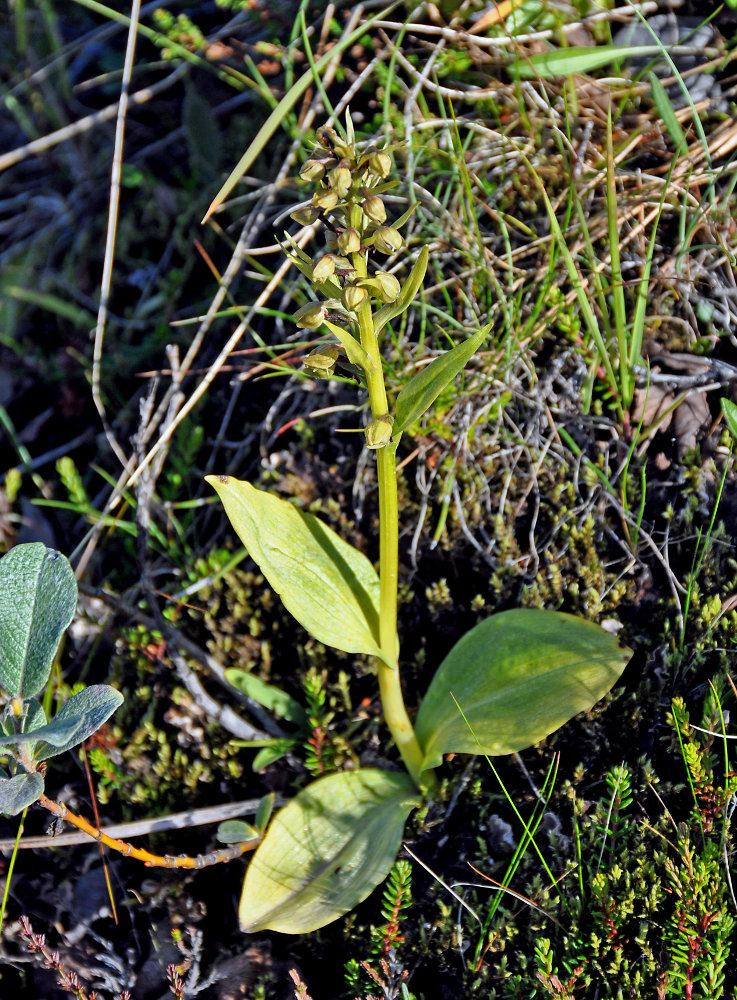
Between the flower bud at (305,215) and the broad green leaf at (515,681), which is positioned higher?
the flower bud at (305,215)

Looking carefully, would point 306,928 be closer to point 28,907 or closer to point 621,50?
point 28,907

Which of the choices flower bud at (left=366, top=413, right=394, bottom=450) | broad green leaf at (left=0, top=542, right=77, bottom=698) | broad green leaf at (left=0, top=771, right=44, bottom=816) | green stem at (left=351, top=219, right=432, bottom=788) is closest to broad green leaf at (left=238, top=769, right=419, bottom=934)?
green stem at (left=351, top=219, right=432, bottom=788)

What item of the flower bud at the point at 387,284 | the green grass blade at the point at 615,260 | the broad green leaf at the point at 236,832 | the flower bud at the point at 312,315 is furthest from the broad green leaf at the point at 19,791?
the green grass blade at the point at 615,260

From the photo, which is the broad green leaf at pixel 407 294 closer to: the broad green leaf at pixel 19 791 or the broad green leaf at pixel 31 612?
the broad green leaf at pixel 31 612

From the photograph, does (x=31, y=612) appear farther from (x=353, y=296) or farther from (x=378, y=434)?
(x=353, y=296)

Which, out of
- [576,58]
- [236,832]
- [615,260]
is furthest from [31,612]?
[576,58]
